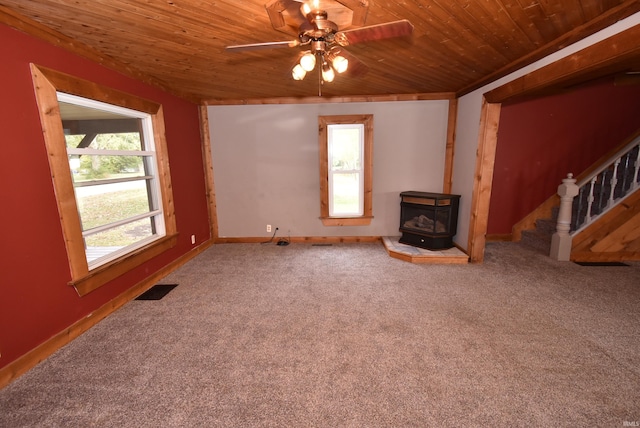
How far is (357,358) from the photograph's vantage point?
6.48ft

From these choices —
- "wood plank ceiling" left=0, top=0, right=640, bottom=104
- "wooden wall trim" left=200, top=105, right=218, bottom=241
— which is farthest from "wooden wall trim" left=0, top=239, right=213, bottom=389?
"wood plank ceiling" left=0, top=0, right=640, bottom=104

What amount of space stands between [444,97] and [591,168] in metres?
2.92

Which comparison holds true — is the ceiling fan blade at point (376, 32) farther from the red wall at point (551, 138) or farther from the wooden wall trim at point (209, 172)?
the red wall at point (551, 138)

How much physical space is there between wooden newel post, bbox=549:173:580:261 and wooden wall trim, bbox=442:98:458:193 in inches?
58.1

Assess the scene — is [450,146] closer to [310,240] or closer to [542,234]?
[542,234]

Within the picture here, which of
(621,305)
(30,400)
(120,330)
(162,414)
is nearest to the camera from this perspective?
(162,414)

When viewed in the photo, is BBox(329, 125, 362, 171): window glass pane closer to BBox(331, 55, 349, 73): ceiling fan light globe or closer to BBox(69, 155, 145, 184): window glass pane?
BBox(331, 55, 349, 73): ceiling fan light globe

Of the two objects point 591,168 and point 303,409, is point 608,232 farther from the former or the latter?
point 303,409

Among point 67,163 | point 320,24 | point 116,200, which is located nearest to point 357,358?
point 320,24

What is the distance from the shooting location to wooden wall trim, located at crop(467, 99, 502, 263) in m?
3.46

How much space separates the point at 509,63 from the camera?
2.96m

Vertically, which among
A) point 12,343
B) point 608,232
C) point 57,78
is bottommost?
point 12,343

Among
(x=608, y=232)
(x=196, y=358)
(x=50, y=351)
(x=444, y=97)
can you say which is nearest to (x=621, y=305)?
(x=608, y=232)

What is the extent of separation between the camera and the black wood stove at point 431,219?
4.00 metres
